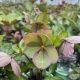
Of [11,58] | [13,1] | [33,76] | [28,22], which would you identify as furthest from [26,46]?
[13,1]

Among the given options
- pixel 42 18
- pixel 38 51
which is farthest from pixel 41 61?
pixel 42 18

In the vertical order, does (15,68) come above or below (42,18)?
below

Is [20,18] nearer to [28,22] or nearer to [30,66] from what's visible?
[28,22]

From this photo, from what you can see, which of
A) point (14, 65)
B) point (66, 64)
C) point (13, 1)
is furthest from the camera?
point (13, 1)

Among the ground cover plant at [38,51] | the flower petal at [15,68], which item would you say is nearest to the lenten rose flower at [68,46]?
the ground cover plant at [38,51]

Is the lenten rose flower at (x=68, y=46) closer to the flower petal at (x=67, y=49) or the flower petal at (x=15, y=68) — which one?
the flower petal at (x=67, y=49)

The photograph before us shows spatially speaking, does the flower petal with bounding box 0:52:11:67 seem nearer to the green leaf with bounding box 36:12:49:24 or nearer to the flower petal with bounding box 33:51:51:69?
the flower petal with bounding box 33:51:51:69

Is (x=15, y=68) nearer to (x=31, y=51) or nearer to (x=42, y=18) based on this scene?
(x=31, y=51)

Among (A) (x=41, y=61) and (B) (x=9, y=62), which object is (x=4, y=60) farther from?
(A) (x=41, y=61)

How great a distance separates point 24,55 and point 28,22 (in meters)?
0.28

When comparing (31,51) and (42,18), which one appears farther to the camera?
(42,18)

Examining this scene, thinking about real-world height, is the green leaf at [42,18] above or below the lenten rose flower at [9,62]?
above

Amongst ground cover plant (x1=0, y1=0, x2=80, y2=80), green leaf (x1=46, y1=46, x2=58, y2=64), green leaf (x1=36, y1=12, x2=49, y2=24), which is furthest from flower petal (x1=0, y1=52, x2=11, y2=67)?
green leaf (x1=36, y1=12, x2=49, y2=24)

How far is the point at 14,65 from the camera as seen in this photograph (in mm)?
956
